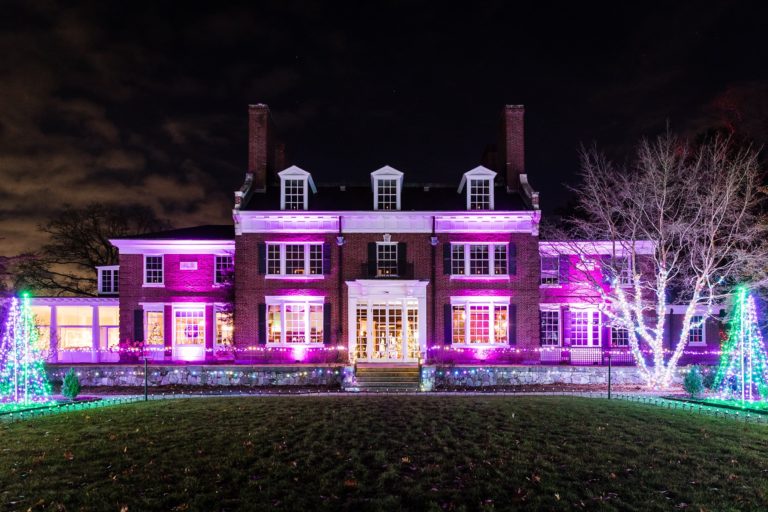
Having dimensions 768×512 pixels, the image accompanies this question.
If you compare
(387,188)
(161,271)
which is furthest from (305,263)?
(161,271)

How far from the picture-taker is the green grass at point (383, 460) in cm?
756

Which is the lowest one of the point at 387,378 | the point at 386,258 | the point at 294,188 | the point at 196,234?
the point at 387,378

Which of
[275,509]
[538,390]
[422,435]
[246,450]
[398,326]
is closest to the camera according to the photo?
[275,509]

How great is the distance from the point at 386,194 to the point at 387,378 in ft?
29.4

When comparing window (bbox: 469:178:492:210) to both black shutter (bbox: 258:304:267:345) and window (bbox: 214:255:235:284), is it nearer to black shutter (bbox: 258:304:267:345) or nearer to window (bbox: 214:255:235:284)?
black shutter (bbox: 258:304:267:345)

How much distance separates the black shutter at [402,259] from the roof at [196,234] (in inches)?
327

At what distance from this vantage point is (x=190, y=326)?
1085 inches

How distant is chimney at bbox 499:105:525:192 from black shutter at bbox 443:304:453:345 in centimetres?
714

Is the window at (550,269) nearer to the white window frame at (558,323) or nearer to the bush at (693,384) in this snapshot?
the white window frame at (558,323)

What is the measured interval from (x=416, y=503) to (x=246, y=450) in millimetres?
3893

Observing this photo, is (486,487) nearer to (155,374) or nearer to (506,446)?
(506,446)

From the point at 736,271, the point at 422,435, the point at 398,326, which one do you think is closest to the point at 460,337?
the point at 398,326

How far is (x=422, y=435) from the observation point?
452 inches

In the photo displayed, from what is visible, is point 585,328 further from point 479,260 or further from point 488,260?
point 479,260
